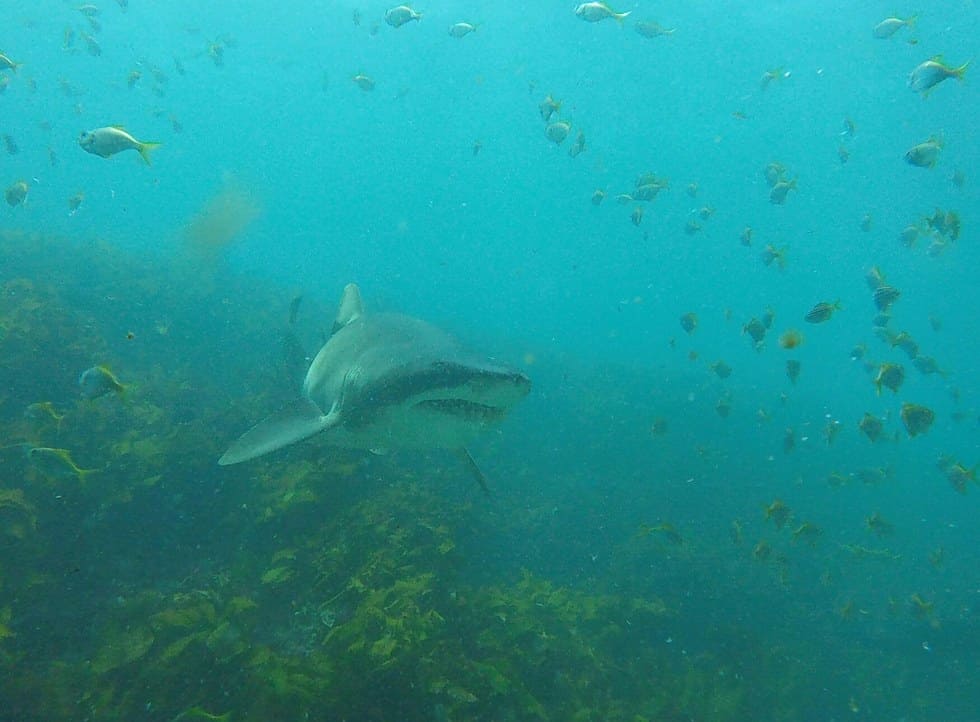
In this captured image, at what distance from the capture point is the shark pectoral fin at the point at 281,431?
14.7 ft

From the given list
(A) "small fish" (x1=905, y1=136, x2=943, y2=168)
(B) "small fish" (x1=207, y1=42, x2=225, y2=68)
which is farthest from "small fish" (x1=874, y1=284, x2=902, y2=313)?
(B) "small fish" (x1=207, y1=42, x2=225, y2=68)

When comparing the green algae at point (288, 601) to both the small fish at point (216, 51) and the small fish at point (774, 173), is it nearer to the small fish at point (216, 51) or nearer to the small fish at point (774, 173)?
the small fish at point (774, 173)

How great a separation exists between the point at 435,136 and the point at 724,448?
123474mm

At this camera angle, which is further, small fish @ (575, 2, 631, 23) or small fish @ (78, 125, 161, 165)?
small fish @ (575, 2, 631, 23)

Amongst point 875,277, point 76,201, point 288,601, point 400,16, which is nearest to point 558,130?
point 400,16

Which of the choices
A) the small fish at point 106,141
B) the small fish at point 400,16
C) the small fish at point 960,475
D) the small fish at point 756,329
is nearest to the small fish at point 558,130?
the small fish at point 400,16

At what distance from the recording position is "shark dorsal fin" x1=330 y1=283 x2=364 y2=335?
6988 mm

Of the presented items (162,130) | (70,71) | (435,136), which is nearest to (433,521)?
(435,136)

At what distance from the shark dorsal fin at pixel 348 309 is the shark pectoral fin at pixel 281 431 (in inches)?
68.4

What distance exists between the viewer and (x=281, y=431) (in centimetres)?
492

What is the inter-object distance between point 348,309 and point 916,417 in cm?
880

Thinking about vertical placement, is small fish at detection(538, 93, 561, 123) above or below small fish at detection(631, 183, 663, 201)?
above

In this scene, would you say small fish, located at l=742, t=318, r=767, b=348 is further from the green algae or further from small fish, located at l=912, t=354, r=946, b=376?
the green algae

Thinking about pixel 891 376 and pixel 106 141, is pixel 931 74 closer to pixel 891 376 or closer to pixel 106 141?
pixel 891 376
